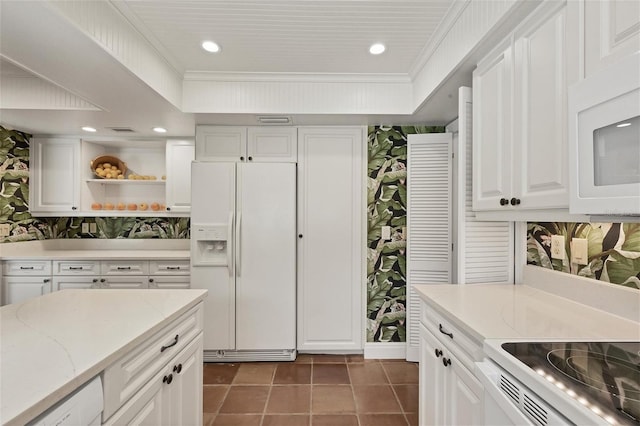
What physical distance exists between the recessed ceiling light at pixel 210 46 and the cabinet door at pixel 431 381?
7.59 feet

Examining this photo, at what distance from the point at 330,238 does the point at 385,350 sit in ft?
3.99

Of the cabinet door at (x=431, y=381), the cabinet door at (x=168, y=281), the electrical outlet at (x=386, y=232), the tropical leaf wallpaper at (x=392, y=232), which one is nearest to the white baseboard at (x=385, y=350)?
the tropical leaf wallpaper at (x=392, y=232)

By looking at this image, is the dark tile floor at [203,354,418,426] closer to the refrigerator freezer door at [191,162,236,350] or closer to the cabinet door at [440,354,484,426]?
the refrigerator freezer door at [191,162,236,350]

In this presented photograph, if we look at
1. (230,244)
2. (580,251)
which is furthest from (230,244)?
(580,251)

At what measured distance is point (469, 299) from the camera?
1.53 metres

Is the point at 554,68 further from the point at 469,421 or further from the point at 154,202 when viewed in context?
the point at 154,202

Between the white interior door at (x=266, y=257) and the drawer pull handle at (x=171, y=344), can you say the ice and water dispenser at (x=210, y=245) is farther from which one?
the drawer pull handle at (x=171, y=344)

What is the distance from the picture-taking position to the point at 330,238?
9.57 ft

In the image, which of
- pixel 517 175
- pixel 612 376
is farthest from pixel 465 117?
pixel 612 376

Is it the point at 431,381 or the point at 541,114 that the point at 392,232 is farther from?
the point at 541,114

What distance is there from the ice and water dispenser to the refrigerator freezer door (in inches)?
0.6

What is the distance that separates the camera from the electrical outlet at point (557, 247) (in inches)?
63.7

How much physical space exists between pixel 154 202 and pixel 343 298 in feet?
8.39

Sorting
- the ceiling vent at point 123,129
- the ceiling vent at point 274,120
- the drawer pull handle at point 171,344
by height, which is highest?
the ceiling vent at point 123,129
